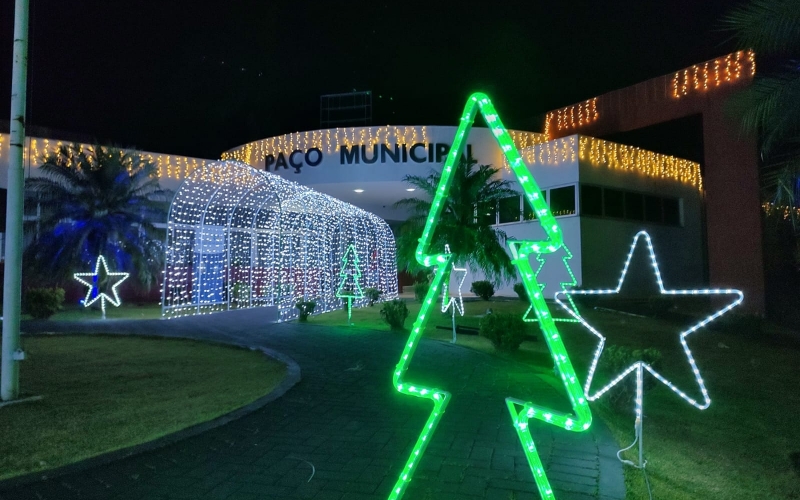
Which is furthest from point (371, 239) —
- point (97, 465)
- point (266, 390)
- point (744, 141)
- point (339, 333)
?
point (97, 465)

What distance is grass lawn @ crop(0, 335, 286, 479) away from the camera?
4.98m

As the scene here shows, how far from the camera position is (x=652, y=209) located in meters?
22.0

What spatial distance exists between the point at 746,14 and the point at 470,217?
7.97 metres

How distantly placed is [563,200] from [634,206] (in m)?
3.21

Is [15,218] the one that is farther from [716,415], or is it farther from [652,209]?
[652,209]

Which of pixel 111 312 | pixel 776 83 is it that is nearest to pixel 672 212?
pixel 776 83

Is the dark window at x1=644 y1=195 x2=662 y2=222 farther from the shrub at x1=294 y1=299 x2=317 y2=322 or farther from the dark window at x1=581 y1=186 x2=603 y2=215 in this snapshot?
the shrub at x1=294 y1=299 x2=317 y2=322

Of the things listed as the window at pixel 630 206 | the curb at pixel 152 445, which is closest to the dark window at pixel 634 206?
the window at pixel 630 206

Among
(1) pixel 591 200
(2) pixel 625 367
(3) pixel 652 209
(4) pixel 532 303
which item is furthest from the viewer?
(3) pixel 652 209

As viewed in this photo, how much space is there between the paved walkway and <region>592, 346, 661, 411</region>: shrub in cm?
79

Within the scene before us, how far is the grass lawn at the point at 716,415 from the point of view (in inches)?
174

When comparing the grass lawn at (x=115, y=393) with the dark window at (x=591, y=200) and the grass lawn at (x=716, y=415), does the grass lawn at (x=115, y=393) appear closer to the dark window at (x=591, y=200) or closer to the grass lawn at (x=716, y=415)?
the grass lawn at (x=716, y=415)

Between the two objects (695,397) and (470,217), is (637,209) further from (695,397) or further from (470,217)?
(695,397)

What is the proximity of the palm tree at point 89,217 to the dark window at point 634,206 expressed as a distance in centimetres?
1620
